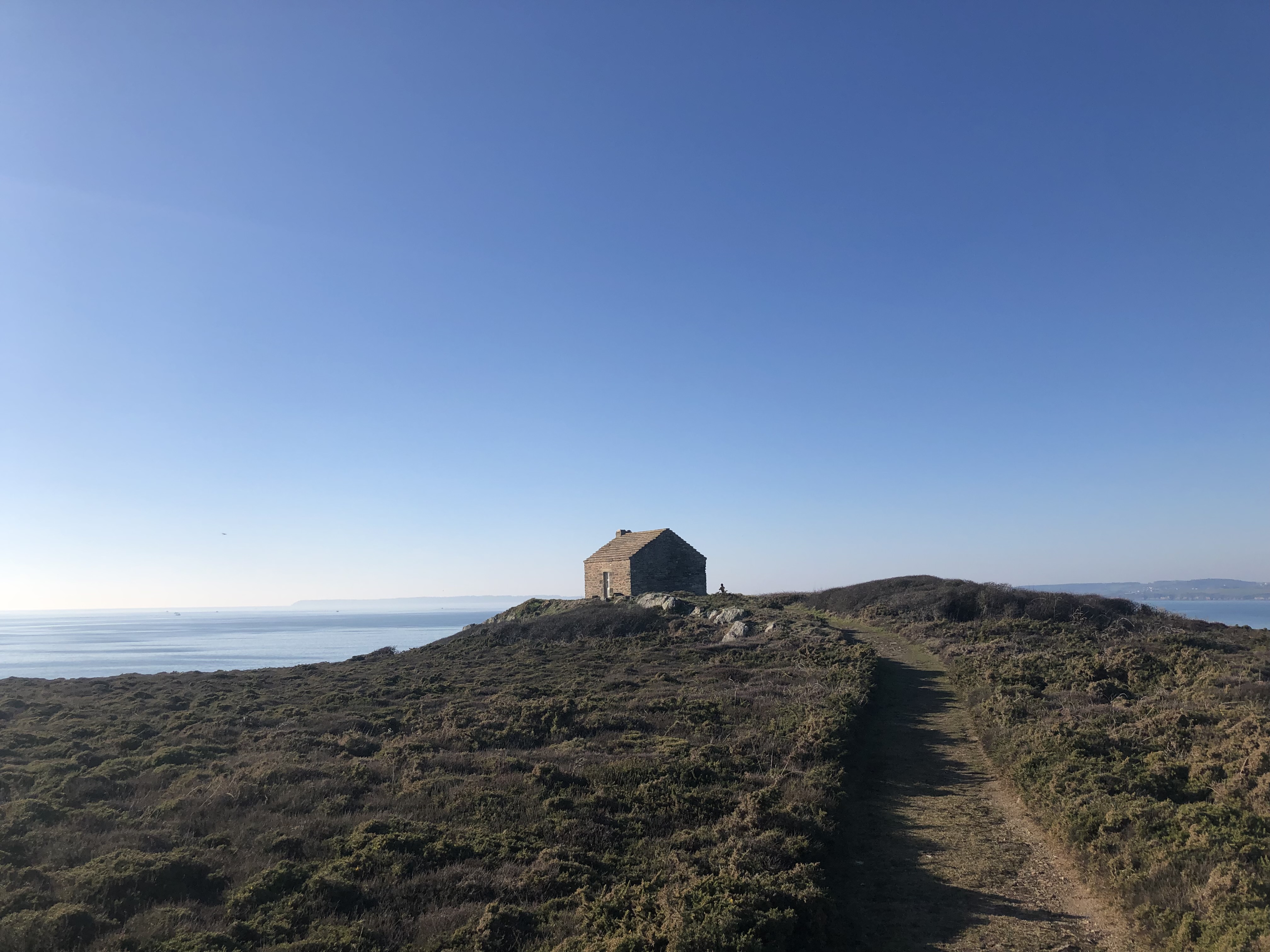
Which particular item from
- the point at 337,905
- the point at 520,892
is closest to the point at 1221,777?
the point at 520,892

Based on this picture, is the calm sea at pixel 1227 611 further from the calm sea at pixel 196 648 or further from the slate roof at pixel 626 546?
the calm sea at pixel 196 648

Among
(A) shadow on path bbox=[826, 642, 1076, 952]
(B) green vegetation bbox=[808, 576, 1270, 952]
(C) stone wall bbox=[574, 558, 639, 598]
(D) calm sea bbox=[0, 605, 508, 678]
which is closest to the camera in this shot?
(B) green vegetation bbox=[808, 576, 1270, 952]

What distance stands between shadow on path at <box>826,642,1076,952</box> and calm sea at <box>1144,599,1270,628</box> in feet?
96.6

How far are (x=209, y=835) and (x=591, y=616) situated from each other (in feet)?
92.8

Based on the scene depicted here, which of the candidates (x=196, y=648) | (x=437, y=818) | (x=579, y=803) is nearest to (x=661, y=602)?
(x=579, y=803)

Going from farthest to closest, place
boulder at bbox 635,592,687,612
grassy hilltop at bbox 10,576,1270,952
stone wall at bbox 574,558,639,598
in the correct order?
stone wall at bbox 574,558,639,598 < boulder at bbox 635,592,687,612 < grassy hilltop at bbox 10,576,1270,952

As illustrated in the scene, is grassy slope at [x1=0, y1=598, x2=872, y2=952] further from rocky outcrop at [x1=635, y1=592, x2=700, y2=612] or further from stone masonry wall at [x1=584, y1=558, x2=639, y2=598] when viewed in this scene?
stone masonry wall at [x1=584, y1=558, x2=639, y2=598]

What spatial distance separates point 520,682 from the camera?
24.6m

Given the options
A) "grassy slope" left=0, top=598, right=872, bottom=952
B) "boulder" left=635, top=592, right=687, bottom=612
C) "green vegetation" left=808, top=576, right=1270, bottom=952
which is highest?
"boulder" left=635, top=592, right=687, bottom=612

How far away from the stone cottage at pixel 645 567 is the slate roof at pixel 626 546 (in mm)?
39

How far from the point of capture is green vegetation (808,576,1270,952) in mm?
7133

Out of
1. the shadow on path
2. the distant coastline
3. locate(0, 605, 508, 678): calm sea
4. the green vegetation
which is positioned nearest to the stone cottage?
locate(0, 605, 508, 678): calm sea

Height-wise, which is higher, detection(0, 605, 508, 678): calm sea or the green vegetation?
the green vegetation

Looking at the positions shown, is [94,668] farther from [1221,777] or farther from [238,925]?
[1221,777]
